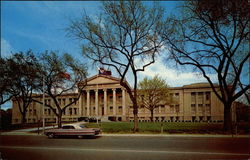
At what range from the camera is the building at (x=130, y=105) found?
70.4 meters

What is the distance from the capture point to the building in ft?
231

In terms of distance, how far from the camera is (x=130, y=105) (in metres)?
76.4

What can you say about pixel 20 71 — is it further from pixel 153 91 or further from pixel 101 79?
pixel 101 79

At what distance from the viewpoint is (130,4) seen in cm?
2183

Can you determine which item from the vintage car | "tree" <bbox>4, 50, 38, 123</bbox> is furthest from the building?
the vintage car

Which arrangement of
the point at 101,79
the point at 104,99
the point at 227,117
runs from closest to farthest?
1. the point at 227,117
2. the point at 104,99
3. the point at 101,79

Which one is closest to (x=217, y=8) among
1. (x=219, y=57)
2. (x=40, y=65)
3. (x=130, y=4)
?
(x=219, y=57)

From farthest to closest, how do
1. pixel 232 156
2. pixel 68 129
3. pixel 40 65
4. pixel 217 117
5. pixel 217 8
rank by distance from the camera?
pixel 217 117
pixel 40 65
pixel 68 129
pixel 217 8
pixel 232 156

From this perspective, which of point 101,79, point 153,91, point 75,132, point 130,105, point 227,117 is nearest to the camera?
point 75,132

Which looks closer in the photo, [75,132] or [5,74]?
[75,132]

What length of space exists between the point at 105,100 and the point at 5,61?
45.1 meters

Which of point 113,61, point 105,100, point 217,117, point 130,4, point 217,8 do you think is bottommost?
point 217,117

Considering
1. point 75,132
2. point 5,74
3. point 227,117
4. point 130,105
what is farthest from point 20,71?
point 130,105

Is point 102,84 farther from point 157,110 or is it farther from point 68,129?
point 68,129
